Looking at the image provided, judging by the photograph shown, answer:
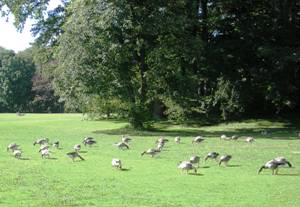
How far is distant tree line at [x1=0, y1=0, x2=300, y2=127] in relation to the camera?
38.3 meters

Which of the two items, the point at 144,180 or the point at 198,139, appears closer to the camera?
the point at 144,180

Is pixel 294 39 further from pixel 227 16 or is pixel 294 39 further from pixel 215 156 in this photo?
pixel 215 156

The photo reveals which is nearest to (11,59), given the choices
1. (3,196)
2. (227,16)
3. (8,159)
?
(227,16)

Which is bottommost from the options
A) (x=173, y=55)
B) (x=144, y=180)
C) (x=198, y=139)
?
(x=144, y=180)

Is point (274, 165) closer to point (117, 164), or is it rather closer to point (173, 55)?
point (117, 164)

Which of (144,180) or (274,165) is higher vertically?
(274,165)

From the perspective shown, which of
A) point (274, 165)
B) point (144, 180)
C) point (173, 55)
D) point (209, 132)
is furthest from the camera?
point (173, 55)

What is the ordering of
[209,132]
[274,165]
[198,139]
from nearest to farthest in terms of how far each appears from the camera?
[274,165]
[198,139]
[209,132]

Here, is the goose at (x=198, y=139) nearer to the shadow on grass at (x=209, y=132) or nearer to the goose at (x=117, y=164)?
the shadow on grass at (x=209, y=132)

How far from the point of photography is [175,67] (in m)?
42.2

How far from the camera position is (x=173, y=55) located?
42.5 metres

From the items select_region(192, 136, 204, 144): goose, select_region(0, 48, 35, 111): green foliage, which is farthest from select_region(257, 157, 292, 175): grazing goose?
select_region(0, 48, 35, 111): green foliage

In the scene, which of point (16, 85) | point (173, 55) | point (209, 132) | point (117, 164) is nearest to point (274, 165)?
point (117, 164)

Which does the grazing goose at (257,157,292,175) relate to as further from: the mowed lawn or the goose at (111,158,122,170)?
the goose at (111,158,122,170)
